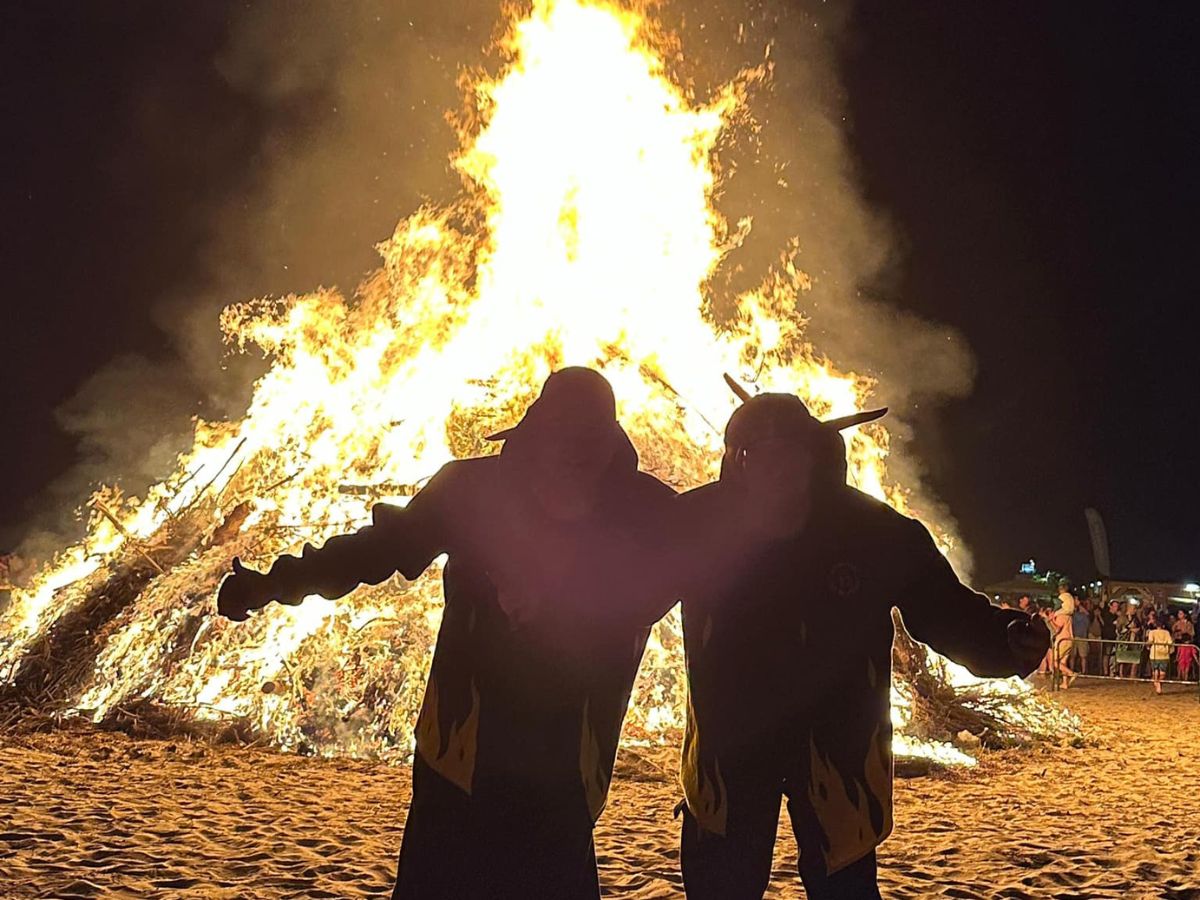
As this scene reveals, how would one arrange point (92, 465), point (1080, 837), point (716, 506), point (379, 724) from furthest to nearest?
point (92, 465), point (379, 724), point (1080, 837), point (716, 506)

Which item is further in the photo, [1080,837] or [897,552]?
[1080,837]

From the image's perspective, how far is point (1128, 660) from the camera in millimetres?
16281

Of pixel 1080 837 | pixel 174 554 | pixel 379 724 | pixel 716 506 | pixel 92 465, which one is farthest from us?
pixel 92 465

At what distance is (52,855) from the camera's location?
515 cm

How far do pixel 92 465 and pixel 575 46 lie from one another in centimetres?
2768

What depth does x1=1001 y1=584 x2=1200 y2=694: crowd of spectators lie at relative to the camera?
14.4m

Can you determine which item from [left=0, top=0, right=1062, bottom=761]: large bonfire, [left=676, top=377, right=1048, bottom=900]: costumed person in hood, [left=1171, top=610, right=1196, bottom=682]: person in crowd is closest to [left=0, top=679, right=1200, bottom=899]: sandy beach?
[left=0, top=0, right=1062, bottom=761]: large bonfire

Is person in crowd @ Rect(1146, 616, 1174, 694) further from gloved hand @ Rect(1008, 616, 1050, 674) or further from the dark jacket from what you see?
the dark jacket

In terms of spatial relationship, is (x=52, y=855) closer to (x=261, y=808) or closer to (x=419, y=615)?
(x=261, y=808)

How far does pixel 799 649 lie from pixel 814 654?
0.05 metres

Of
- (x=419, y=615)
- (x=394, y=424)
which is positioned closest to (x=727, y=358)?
(x=394, y=424)

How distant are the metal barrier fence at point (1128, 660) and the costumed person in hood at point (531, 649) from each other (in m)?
13.9

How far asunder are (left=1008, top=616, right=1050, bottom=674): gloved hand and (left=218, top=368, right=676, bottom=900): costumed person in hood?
973 mm

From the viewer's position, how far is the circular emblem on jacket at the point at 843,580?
2.78 meters
